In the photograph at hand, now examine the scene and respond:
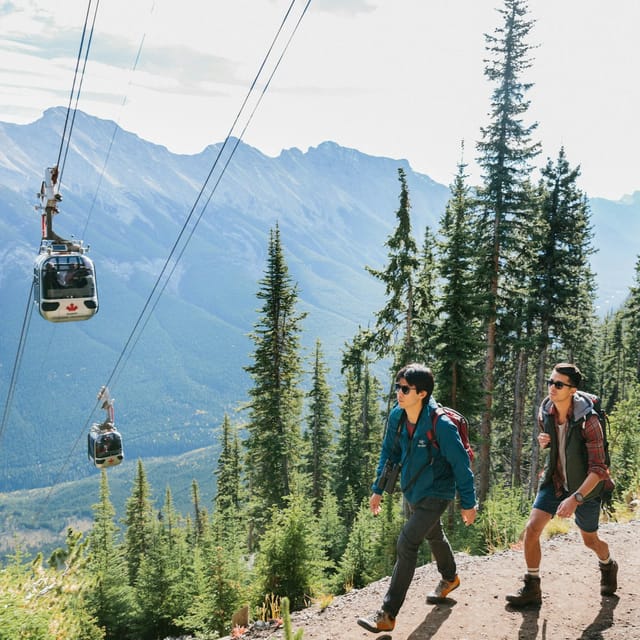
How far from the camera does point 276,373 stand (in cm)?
2331

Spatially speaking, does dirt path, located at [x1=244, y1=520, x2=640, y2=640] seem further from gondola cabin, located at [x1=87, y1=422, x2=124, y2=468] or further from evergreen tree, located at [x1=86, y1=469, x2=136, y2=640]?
evergreen tree, located at [x1=86, y1=469, x2=136, y2=640]

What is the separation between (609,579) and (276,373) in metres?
18.3

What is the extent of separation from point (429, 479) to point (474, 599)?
79.7 inches

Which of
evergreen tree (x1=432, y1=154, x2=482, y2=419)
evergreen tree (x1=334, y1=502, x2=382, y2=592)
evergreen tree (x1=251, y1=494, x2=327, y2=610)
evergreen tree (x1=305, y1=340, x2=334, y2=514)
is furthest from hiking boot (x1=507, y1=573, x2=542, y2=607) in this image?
evergreen tree (x1=305, y1=340, x2=334, y2=514)

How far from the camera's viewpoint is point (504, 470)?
123ft

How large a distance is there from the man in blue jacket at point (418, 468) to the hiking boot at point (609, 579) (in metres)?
1.98

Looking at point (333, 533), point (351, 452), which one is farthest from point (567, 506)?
point (351, 452)

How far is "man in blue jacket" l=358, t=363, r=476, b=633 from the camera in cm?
494

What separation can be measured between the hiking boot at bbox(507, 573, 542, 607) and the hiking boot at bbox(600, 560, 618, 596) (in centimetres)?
75

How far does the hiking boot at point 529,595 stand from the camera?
5.64 metres

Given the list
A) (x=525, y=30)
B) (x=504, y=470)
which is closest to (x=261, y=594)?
(x=525, y=30)

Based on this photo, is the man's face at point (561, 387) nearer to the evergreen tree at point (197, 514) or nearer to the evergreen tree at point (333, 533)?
the evergreen tree at point (333, 533)

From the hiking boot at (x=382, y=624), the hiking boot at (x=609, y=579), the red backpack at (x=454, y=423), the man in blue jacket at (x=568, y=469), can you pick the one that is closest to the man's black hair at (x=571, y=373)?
the man in blue jacket at (x=568, y=469)

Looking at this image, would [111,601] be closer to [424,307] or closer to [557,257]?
[424,307]
